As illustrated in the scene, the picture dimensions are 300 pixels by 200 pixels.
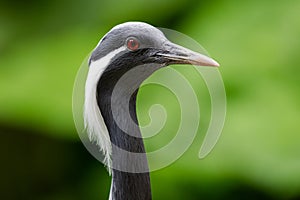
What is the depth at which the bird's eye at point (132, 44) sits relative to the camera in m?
1.15

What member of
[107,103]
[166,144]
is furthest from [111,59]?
[166,144]

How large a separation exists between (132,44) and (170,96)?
1050mm

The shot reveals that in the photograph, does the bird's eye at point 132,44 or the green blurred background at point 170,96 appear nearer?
the bird's eye at point 132,44

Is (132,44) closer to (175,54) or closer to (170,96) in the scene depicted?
(175,54)

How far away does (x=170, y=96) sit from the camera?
2199mm

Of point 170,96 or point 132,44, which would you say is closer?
point 132,44

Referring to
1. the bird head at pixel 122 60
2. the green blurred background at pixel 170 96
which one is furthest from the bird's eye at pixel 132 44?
the green blurred background at pixel 170 96

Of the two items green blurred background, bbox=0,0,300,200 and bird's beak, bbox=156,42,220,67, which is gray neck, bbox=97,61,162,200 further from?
green blurred background, bbox=0,0,300,200

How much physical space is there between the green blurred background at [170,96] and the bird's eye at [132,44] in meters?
0.86

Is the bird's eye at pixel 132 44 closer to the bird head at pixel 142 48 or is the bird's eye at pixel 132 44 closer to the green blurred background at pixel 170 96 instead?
the bird head at pixel 142 48

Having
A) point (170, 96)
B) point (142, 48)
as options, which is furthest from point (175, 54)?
point (170, 96)

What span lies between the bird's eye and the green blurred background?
0.86 metres

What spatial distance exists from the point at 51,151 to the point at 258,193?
72cm

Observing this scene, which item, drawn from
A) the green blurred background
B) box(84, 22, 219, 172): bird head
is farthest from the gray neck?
the green blurred background
